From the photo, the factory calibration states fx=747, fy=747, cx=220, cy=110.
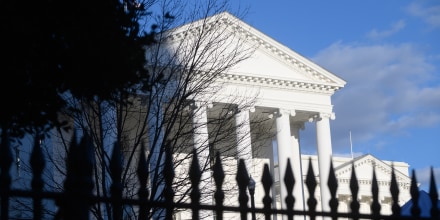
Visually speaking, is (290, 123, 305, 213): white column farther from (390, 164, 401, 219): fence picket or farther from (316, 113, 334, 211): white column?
(390, 164, 401, 219): fence picket

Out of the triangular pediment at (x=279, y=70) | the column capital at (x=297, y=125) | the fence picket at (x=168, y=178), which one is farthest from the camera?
the column capital at (x=297, y=125)

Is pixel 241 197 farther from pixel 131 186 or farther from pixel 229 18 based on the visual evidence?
pixel 229 18

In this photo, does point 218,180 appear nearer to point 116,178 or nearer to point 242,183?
point 242,183

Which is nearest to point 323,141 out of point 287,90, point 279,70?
point 287,90

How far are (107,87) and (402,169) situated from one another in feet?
191

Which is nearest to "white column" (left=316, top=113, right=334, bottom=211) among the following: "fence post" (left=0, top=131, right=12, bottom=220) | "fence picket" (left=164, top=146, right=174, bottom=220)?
"fence picket" (left=164, top=146, right=174, bottom=220)

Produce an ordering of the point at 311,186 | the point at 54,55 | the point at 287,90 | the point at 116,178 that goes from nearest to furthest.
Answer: the point at 116,178 < the point at 311,186 < the point at 54,55 < the point at 287,90

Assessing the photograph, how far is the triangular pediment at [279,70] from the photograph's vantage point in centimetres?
4700

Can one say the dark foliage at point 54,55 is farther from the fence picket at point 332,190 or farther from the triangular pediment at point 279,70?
the triangular pediment at point 279,70

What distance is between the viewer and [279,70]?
48812 millimetres

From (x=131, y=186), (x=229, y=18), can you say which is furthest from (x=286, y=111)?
(x=131, y=186)

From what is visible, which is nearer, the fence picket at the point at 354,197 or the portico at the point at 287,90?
the fence picket at the point at 354,197

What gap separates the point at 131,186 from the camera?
76.3 ft

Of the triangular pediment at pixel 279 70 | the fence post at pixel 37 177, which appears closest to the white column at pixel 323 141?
the triangular pediment at pixel 279 70
